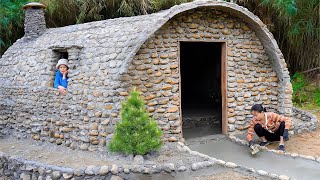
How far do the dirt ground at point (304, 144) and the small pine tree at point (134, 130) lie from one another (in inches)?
106

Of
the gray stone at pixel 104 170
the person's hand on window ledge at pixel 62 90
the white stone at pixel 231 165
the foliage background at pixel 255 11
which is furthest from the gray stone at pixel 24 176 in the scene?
the foliage background at pixel 255 11

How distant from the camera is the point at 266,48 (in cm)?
864

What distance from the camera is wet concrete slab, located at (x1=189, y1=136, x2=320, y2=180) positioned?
20.7 feet

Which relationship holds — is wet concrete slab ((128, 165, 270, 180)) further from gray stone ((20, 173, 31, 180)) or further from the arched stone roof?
→ gray stone ((20, 173, 31, 180))

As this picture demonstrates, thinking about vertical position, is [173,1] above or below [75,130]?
above

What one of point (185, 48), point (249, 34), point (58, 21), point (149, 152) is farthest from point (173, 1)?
Answer: point (149, 152)

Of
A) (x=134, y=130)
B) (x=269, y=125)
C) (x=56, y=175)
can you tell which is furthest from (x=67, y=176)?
(x=269, y=125)

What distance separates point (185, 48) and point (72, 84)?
530 centimetres

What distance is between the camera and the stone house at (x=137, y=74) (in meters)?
7.29

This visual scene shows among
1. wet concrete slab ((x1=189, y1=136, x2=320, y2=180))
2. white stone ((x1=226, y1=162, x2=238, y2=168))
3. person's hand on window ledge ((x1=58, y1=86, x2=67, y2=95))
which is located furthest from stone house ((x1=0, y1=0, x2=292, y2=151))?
white stone ((x1=226, y1=162, x2=238, y2=168))

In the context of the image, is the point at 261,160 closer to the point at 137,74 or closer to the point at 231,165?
the point at 231,165

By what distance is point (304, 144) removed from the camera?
8109 millimetres

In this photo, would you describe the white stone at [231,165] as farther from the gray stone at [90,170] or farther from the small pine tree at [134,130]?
the gray stone at [90,170]

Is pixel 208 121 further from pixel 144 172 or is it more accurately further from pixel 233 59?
pixel 144 172
